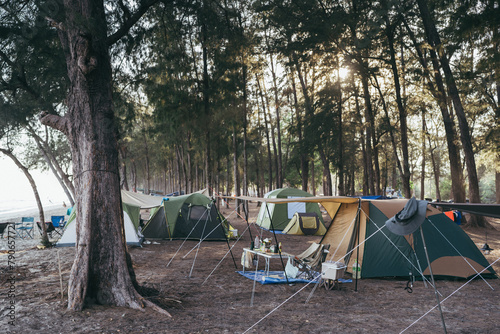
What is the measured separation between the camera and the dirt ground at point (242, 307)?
16.4 feet

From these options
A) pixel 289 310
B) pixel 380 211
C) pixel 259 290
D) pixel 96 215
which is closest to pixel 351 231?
pixel 380 211

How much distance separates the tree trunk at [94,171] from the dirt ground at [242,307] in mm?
348

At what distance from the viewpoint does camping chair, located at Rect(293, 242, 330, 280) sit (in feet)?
25.6

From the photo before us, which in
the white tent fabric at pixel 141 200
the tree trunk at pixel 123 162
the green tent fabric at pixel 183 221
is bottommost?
the green tent fabric at pixel 183 221

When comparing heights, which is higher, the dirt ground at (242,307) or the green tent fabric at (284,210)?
the green tent fabric at (284,210)

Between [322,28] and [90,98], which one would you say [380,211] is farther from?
[322,28]

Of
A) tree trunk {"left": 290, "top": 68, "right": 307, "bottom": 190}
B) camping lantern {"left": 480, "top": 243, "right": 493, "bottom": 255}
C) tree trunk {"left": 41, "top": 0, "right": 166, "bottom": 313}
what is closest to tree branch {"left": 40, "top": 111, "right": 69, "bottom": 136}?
tree trunk {"left": 41, "top": 0, "right": 166, "bottom": 313}

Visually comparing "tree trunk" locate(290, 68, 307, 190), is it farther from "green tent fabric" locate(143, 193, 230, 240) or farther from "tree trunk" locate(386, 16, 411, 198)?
"green tent fabric" locate(143, 193, 230, 240)

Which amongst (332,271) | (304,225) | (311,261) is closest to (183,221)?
(304,225)

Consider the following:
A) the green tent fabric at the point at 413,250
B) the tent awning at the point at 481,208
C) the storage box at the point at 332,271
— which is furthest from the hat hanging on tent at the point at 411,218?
the green tent fabric at the point at 413,250

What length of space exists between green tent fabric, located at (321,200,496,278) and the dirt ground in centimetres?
28

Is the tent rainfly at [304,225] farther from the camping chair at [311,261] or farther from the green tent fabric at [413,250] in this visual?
the green tent fabric at [413,250]

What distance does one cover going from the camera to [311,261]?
26.9 feet

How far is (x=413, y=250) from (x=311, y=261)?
2168 mm
